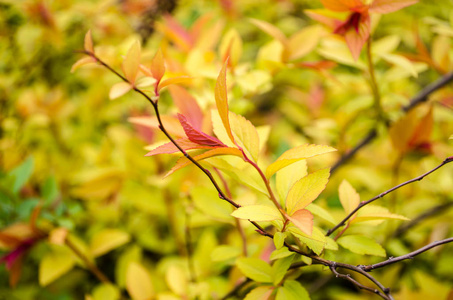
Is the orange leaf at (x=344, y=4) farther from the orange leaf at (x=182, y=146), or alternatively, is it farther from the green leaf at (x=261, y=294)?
the green leaf at (x=261, y=294)

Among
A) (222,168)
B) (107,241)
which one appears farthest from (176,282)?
(222,168)

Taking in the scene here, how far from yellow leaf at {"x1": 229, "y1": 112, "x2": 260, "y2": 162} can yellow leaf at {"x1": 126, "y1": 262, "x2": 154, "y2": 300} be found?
0.50m

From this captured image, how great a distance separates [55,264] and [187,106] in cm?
56

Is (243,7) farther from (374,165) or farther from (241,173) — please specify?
(241,173)

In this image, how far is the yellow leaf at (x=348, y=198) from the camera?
1.86 ft

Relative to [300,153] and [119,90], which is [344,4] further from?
[119,90]

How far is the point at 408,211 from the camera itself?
1009mm

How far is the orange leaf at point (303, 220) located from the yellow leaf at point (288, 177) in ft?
0.35

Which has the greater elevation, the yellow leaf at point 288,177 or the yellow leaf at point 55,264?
the yellow leaf at point 288,177

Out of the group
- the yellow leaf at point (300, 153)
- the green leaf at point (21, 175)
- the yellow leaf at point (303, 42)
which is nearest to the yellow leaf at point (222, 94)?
the yellow leaf at point (300, 153)

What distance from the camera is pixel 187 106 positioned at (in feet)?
2.24

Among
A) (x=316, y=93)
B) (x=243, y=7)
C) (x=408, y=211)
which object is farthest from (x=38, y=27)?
(x=408, y=211)

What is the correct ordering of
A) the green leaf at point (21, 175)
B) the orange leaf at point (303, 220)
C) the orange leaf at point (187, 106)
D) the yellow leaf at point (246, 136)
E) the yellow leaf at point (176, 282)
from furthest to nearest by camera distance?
the green leaf at point (21, 175) → the yellow leaf at point (176, 282) → the orange leaf at point (187, 106) → the yellow leaf at point (246, 136) → the orange leaf at point (303, 220)

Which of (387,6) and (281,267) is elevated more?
(387,6)
